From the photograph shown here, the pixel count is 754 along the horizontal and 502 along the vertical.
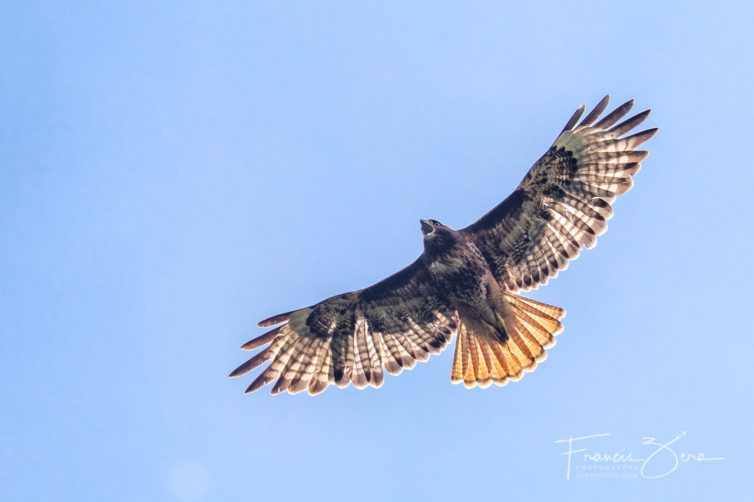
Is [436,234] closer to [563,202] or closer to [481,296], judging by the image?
[481,296]

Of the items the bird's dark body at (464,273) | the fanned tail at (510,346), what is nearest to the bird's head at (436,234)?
the bird's dark body at (464,273)

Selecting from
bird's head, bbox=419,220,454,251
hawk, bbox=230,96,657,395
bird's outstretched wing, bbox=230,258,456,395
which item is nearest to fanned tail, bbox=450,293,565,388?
hawk, bbox=230,96,657,395

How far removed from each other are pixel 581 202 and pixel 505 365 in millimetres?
2717

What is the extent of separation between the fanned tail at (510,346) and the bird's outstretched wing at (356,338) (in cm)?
48

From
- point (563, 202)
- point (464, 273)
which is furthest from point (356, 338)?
point (563, 202)

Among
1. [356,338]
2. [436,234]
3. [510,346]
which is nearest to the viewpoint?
[436,234]

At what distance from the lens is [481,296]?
1355cm

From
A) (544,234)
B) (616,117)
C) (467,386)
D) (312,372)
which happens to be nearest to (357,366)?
(312,372)

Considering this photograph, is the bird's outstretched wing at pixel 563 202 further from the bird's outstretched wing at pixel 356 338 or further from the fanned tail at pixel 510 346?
the bird's outstretched wing at pixel 356 338

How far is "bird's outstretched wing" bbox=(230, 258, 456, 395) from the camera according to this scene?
14.2 meters

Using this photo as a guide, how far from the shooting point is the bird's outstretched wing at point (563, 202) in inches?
518

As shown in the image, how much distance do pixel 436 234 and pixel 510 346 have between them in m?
2.08

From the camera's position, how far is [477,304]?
13.6 meters

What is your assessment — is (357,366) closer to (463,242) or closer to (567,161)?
(463,242)
